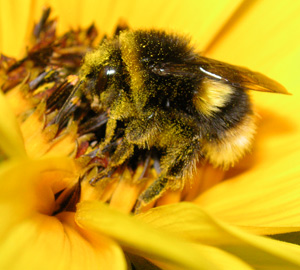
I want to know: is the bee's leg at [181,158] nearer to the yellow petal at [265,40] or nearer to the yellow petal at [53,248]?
the yellow petal at [53,248]

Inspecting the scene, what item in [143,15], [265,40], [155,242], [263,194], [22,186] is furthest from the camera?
[143,15]

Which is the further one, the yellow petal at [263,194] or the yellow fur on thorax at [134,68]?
the yellow petal at [263,194]

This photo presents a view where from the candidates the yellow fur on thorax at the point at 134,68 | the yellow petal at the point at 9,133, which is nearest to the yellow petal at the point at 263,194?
the yellow fur on thorax at the point at 134,68

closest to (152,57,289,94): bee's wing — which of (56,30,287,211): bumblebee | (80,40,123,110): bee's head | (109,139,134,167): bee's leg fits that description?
(56,30,287,211): bumblebee

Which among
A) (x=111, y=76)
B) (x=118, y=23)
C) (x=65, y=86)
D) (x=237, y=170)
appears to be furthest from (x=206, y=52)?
(x=111, y=76)

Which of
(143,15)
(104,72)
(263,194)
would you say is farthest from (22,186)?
(143,15)

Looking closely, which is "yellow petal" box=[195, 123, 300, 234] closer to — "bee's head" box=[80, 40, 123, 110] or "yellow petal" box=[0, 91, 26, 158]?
"bee's head" box=[80, 40, 123, 110]

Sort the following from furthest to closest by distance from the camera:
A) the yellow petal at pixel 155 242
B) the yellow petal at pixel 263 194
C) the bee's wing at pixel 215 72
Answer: the yellow petal at pixel 263 194, the bee's wing at pixel 215 72, the yellow petal at pixel 155 242

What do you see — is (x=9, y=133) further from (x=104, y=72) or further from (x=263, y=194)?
(x=263, y=194)
